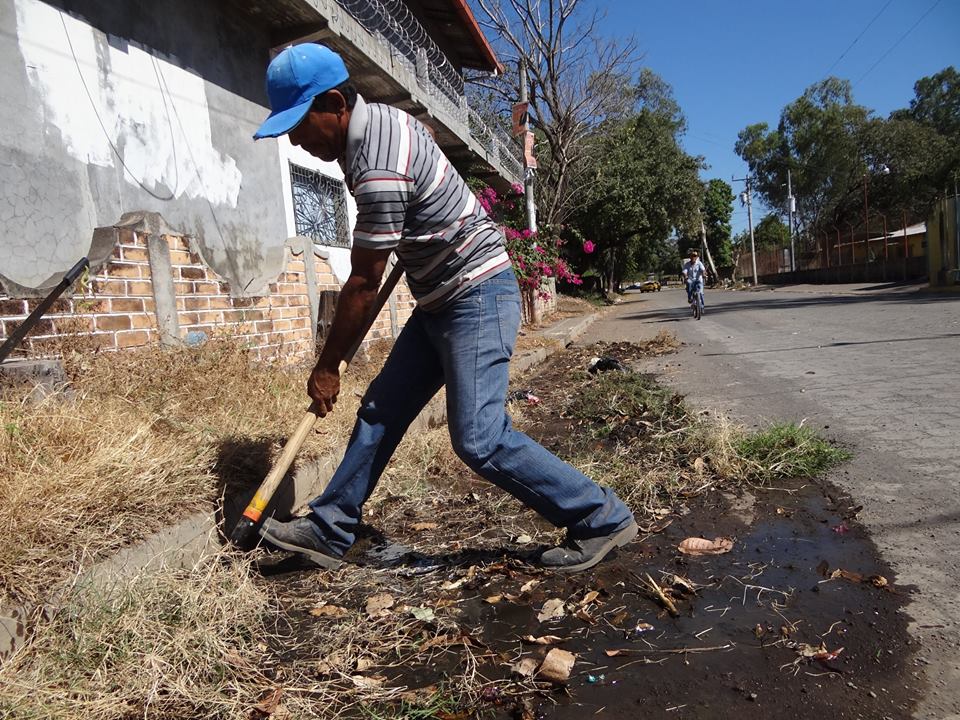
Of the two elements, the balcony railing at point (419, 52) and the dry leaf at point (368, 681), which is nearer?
the dry leaf at point (368, 681)

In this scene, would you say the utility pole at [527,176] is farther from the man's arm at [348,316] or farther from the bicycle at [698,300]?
the man's arm at [348,316]

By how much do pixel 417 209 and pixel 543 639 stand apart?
150 centimetres

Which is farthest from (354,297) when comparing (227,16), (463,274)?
(227,16)

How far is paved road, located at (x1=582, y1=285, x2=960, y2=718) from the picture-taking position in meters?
2.05

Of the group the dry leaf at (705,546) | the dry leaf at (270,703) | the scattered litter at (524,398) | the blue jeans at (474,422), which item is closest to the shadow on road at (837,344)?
the scattered litter at (524,398)

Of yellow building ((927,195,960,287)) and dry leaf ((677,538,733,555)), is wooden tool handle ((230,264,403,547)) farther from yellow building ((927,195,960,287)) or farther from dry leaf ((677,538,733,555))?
yellow building ((927,195,960,287))

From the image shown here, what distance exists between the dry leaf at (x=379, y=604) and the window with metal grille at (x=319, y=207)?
560cm

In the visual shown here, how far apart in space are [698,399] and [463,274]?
11.5 ft

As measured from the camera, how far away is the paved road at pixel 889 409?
2053 mm

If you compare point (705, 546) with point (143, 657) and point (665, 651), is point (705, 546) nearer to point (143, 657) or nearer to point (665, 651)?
point (665, 651)

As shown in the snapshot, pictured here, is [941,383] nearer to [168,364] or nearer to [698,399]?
[698,399]

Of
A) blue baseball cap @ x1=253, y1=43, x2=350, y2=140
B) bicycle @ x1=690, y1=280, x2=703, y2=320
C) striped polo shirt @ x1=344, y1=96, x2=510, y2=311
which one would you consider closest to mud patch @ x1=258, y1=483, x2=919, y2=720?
striped polo shirt @ x1=344, y1=96, x2=510, y2=311

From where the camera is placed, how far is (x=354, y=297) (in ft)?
7.51

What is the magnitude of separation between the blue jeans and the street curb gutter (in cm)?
45
